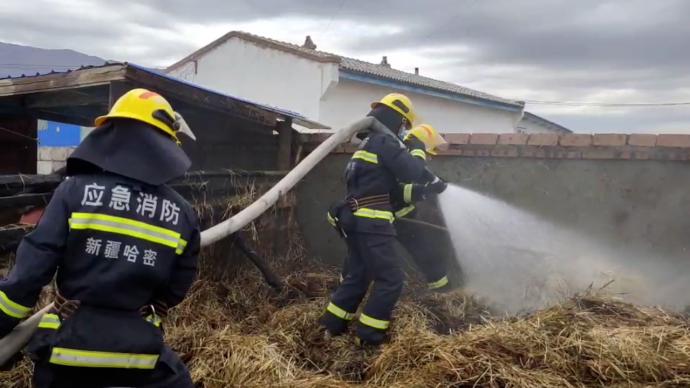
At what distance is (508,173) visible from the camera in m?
5.93

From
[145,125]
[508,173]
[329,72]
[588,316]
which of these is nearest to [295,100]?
[329,72]

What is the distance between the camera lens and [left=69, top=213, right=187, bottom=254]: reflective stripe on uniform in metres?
2.29

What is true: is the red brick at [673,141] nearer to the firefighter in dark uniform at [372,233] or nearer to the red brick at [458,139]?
the red brick at [458,139]

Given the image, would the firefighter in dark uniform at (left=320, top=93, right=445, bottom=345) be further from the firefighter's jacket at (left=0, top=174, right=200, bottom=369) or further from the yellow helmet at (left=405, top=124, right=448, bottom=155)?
the firefighter's jacket at (left=0, top=174, right=200, bottom=369)

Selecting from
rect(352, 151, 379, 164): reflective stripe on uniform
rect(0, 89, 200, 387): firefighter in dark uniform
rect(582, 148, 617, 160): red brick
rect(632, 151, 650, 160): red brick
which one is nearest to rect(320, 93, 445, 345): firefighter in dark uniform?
rect(352, 151, 379, 164): reflective stripe on uniform

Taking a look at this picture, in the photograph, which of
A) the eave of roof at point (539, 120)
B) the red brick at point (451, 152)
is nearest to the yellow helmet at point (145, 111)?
the red brick at point (451, 152)

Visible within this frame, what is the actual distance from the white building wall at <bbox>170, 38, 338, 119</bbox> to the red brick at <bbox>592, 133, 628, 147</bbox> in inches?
373

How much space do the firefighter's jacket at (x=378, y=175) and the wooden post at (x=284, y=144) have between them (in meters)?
2.12

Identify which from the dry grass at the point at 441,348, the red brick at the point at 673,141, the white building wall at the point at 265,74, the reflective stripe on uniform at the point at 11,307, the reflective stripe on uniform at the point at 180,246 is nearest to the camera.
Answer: the reflective stripe on uniform at the point at 11,307

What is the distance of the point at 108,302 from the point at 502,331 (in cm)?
290

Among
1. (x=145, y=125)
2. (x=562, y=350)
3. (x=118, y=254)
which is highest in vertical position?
(x=145, y=125)

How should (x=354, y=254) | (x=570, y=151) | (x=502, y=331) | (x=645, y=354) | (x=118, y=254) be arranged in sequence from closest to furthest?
(x=118, y=254) → (x=645, y=354) → (x=502, y=331) → (x=354, y=254) → (x=570, y=151)

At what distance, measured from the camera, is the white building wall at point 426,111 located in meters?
15.0

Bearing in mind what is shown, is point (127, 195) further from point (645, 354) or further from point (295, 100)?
point (295, 100)
